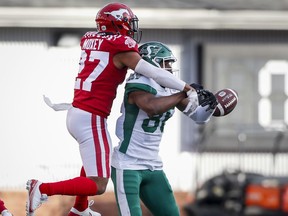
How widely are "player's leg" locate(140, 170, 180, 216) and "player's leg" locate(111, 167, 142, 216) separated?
14 cm

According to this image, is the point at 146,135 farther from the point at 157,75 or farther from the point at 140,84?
the point at 157,75

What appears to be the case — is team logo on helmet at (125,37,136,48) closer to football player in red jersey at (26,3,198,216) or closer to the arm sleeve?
football player in red jersey at (26,3,198,216)

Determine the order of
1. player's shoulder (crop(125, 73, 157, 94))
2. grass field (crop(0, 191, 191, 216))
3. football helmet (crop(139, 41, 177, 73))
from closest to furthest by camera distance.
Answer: player's shoulder (crop(125, 73, 157, 94))
football helmet (crop(139, 41, 177, 73))
grass field (crop(0, 191, 191, 216))

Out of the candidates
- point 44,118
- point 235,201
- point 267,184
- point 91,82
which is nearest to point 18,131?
point 44,118

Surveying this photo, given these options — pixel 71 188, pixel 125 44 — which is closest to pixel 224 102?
pixel 125 44

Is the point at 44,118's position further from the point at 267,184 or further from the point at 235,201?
the point at 267,184

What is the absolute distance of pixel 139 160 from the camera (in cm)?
1010

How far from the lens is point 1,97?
19.2 metres

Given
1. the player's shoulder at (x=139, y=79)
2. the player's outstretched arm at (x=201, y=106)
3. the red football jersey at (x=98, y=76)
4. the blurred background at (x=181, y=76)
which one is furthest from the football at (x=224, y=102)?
the blurred background at (x=181, y=76)

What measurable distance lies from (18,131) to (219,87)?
2883 mm

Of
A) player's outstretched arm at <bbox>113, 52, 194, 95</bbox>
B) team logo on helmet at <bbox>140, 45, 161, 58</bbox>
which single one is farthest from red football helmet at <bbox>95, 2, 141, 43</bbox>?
player's outstretched arm at <bbox>113, 52, 194, 95</bbox>

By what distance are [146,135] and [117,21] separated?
2.82 ft

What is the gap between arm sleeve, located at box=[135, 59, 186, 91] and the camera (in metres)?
9.82

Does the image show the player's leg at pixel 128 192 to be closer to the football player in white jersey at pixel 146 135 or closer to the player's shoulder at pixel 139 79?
the football player in white jersey at pixel 146 135
